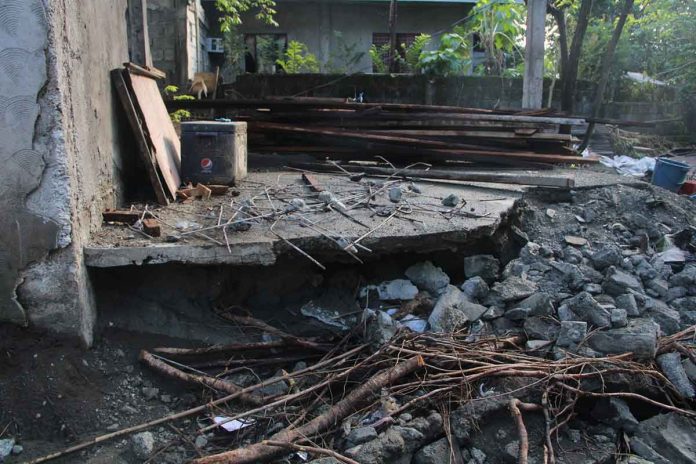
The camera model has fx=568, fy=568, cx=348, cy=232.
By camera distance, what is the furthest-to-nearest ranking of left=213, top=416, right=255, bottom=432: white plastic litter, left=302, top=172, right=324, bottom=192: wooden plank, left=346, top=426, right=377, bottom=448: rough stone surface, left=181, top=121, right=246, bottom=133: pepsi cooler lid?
1. left=302, top=172, right=324, bottom=192: wooden plank
2. left=181, top=121, right=246, bottom=133: pepsi cooler lid
3. left=213, top=416, right=255, bottom=432: white plastic litter
4. left=346, top=426, right=377, bottom=448: rough stone surface

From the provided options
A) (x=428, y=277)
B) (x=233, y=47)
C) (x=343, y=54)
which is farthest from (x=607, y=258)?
(x=233, y=47)

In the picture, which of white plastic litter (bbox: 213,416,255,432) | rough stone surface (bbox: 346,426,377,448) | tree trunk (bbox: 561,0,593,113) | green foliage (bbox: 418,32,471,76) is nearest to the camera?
rough stone surface (bbox: 346,426,377,448)

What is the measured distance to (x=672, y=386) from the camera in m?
3.32

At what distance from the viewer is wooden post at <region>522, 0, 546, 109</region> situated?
7.54 metres

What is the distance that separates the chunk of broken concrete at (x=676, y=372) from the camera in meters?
3.32

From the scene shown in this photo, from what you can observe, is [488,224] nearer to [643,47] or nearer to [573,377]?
[573,377]

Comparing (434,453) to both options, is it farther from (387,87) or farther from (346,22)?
(346,22)

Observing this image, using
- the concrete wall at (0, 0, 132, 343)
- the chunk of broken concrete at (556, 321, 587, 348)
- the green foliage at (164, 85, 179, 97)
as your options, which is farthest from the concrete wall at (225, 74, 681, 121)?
the chunk of broken concrete at (556, 321, 587, 348)

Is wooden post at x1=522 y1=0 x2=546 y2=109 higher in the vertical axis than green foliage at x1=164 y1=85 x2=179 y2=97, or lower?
higher

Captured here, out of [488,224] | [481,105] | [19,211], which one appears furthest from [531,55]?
[19,211]

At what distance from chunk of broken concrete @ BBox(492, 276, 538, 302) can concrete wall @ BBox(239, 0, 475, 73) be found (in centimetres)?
1102

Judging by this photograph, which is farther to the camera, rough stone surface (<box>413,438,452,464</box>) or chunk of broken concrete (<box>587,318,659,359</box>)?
chunk of broken concrete (<box>587,318,659,359</box>)

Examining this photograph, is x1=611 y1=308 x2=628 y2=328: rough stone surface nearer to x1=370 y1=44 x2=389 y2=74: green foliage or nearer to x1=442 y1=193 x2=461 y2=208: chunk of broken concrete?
x1=442 y1=193 x2=461 y2=208: chunk of broken concrete

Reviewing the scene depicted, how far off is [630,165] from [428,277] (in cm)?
617
